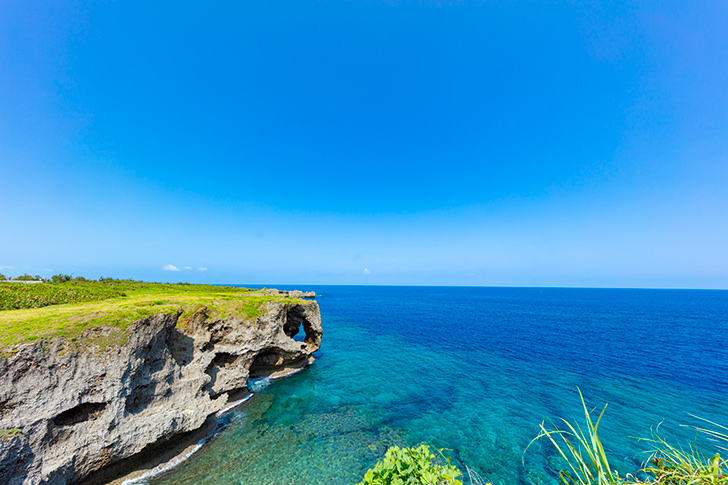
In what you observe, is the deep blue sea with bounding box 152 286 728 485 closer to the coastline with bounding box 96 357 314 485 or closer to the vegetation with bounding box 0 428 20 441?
the coastline with bounding box 96 357 314 485

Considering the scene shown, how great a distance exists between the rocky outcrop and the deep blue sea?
2.90 metres

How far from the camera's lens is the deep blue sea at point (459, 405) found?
1750 centimetres

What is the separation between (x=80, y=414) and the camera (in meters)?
15.2

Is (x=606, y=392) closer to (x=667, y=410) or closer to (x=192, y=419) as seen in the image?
(x=667, y=410)

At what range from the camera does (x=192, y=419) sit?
1833 centimetres

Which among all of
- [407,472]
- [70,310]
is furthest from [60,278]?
[407,472]

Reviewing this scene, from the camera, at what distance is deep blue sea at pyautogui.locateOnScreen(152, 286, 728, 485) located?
17500mm

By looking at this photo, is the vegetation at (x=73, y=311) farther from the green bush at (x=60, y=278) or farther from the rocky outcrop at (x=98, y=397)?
the green bush at (x=60, y=278)

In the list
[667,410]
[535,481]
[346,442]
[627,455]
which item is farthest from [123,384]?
[667,410]

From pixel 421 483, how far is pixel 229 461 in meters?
14.8

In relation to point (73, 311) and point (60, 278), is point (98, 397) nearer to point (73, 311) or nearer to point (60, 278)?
point (73, 311)

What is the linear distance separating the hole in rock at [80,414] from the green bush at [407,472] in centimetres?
1619

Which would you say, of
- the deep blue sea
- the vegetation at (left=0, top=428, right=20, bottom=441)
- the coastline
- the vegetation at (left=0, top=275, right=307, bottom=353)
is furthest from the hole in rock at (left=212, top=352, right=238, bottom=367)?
the vegetation at (left=0, top=428, right=20, bottom=441)

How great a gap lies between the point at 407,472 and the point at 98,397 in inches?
673
